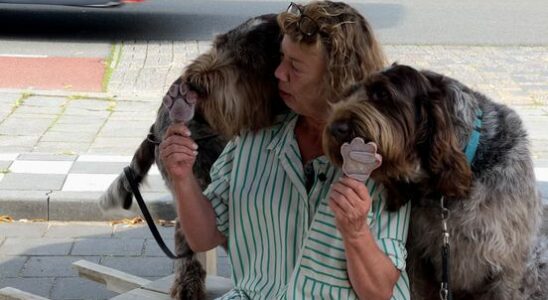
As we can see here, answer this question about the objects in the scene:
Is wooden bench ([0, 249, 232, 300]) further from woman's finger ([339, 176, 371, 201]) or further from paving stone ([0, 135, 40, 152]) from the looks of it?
paving stone ([0, 135, 40, 152])

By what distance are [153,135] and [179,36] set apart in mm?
9166

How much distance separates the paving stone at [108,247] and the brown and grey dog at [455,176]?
10.3 ft

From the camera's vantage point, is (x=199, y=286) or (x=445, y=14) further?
(x=445, y=14)

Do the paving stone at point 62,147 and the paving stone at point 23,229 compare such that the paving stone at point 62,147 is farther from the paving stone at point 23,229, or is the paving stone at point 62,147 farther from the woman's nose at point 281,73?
the woman's nose at point 281,73

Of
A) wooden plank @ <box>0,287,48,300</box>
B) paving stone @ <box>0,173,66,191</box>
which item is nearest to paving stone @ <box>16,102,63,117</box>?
paving stone @ <box>0,173,66,191</box>

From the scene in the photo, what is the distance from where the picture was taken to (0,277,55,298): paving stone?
491cm

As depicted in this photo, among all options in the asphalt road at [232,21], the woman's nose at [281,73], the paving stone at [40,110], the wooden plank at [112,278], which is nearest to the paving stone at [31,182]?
the wooden plank at [112,278]

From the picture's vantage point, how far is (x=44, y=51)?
1134 centimetres

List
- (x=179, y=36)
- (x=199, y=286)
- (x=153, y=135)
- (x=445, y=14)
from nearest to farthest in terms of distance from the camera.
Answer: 1. (x=153, y=135)
2. (x=199, y=286)
3. (x=179, y=36)
4. (x=445, y=14)

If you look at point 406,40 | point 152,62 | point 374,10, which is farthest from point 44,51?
point 374,10

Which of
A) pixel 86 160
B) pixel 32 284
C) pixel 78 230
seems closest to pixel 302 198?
pixel 32 284

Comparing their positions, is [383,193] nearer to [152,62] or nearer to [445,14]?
[152,62]

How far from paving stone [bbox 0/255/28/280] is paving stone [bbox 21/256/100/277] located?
0.03 meters

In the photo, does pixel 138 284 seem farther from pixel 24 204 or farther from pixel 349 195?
pixel 349 195
